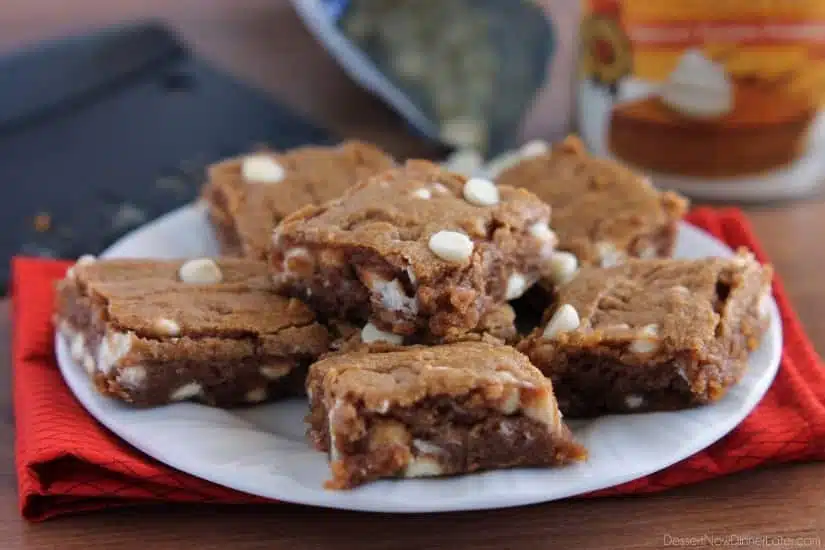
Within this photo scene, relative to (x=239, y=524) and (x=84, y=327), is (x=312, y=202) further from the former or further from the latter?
(x=239, y=524)

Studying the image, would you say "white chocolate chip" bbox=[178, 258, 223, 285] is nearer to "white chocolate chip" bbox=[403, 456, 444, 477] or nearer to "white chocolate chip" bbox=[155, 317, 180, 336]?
"white chocolate chip" bbox=[155, 317, 180, 336]

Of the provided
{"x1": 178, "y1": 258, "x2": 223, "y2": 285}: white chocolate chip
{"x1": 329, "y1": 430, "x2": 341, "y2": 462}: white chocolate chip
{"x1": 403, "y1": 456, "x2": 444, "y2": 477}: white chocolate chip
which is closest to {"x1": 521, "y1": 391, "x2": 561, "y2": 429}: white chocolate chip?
{"x1": 403, "y1": 456, "x2": 444, "y2": 477}: white chocolate chip

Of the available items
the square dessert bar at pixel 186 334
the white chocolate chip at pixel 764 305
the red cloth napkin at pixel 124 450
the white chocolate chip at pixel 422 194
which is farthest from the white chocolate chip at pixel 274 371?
the white chocolate chip at pixel 764 305

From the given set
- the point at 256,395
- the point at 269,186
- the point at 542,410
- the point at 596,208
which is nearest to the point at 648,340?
the point at 542,410

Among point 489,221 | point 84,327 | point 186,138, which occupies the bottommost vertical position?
point 186,138

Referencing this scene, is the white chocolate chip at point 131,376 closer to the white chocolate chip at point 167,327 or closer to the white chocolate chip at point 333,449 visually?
the white chocolate chip at point 167,327

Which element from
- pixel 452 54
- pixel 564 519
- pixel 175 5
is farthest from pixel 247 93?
pixel 564 519
